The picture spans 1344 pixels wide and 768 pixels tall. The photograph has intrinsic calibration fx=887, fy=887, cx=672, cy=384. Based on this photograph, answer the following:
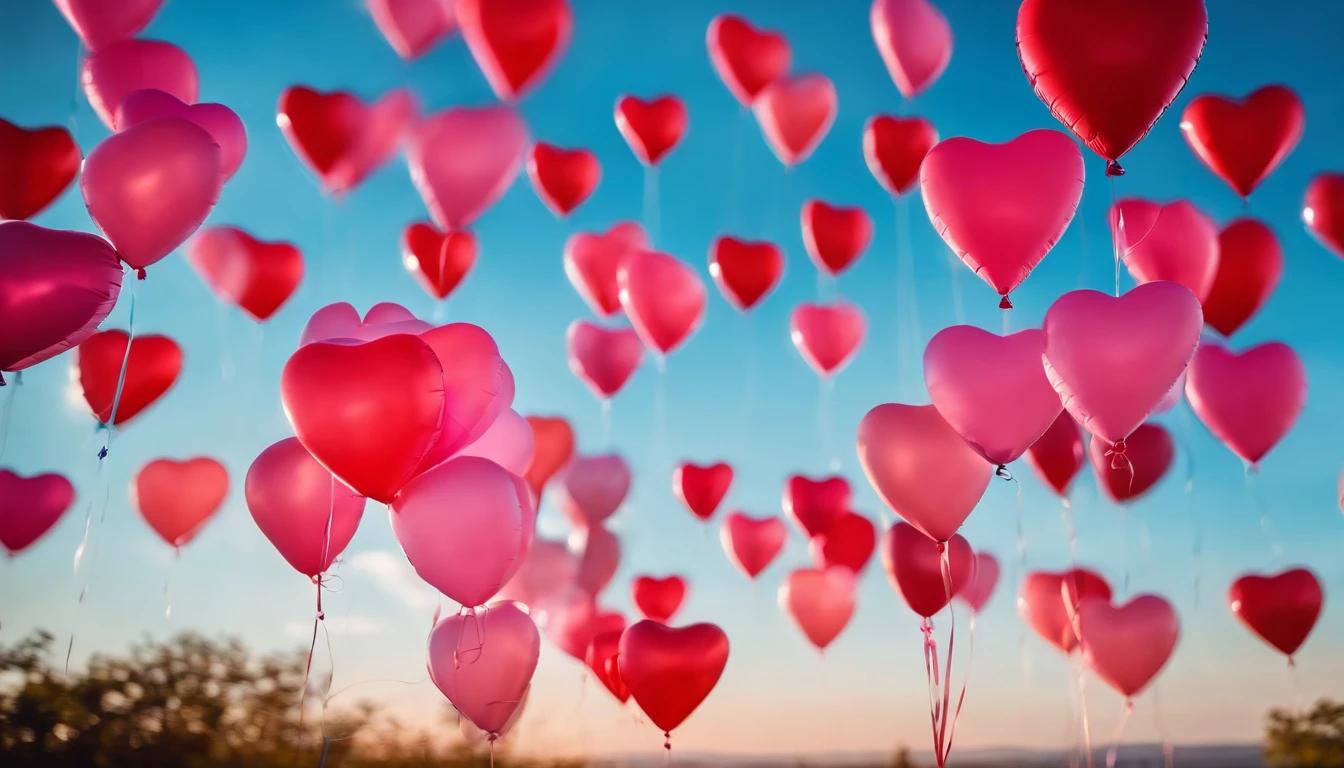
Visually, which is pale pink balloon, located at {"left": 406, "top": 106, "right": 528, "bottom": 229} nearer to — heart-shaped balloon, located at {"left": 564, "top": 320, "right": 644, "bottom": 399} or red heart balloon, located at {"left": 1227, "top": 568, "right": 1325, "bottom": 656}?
A: heart-shaped balloon, located at {"left": 564, "top": 320, "right": 644, "bottom": 399}

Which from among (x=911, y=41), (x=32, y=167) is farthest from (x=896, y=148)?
(x=32, y=167)

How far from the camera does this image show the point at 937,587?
11.9 ft

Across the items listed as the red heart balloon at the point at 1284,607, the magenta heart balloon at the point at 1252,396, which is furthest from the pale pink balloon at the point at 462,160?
the red heart balloon at the point at 1284,607

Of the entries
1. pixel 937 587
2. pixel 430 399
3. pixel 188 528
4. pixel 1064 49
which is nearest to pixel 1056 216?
pixel 1064 49

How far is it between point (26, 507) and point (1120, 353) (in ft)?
14.6

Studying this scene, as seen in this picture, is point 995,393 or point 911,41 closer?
point 995,393

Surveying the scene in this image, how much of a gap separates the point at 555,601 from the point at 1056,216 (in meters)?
2.91

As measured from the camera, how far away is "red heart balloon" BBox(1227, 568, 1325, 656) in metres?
3.93

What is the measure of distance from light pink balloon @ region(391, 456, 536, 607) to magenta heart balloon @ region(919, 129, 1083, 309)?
170cm

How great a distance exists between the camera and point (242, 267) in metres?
4.16

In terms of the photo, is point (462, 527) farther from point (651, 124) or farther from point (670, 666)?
point (651, 124)

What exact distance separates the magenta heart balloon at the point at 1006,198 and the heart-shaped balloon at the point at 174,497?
3500mm

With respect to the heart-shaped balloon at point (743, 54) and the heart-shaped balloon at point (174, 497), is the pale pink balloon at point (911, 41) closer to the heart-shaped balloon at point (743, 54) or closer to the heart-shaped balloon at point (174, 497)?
the heart-shaped balloon at point (743, 54)

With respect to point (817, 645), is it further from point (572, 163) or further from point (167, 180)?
point (167, 180)
